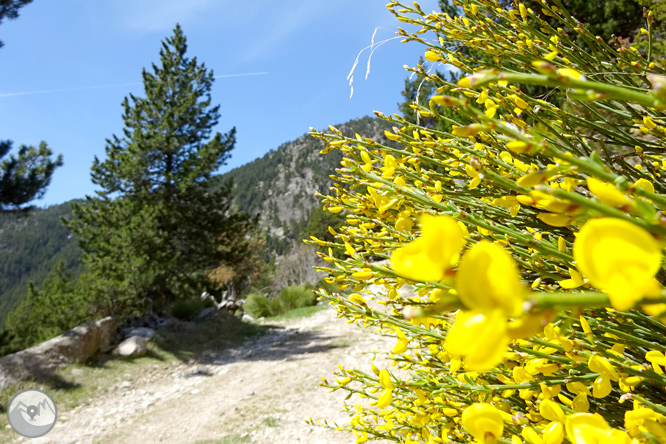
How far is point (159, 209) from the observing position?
930 cm

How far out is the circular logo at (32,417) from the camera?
380 cm

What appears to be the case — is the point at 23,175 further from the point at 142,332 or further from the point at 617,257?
the point at 617,257

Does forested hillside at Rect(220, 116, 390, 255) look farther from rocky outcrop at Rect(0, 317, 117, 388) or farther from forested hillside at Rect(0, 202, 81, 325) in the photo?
rocky outcrop at Rect(0, 317, 117, 388)

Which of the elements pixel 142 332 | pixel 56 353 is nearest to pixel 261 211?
pixel 142 332

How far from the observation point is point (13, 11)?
6.88m

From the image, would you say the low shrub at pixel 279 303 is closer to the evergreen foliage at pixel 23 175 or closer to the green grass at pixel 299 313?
the green grass at pixel 299 313

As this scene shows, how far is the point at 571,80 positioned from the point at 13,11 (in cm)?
962

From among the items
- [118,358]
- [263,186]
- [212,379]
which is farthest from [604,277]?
[263,186]

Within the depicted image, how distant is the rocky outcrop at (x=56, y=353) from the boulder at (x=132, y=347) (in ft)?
0.91

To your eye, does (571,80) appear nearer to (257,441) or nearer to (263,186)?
(257,441)

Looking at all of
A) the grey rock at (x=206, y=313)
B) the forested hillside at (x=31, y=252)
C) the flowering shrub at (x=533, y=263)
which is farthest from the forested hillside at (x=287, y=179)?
the flowering shrub at (x=533, y=263)

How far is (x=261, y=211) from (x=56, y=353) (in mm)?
76097

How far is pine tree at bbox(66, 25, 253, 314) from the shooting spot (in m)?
8.34

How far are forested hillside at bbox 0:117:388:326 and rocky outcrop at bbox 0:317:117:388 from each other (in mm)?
51306
